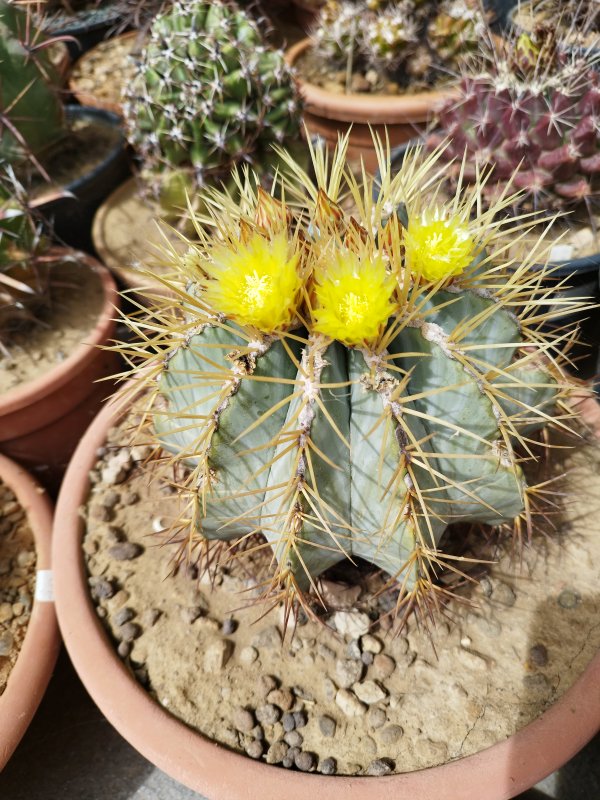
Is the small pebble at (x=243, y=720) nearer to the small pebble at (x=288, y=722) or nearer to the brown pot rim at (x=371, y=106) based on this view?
the small pebble at (x=288, y=722)

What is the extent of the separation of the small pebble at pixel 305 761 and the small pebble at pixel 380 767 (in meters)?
0.08

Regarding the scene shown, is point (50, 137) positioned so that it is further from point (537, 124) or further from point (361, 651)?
point (361, 651)

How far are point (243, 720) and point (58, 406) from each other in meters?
0.84

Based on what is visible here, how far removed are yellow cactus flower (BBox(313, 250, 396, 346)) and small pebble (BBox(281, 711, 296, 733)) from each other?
0.57 m

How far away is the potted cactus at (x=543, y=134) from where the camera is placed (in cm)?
132

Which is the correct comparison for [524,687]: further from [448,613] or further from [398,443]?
[398,443]

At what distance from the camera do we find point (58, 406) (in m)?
1.46

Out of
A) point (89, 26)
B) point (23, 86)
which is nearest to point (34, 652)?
point (23, 86)

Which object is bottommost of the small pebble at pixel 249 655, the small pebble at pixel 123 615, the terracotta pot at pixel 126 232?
the small pebble at pixel 249 655

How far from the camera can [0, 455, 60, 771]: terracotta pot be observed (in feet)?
3.42

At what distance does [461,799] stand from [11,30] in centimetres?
189

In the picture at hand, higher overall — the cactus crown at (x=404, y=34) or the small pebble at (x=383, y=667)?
the cactus crown at (x=404, y=34)

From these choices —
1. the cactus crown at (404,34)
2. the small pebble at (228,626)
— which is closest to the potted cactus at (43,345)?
the small pebble at (228,626)

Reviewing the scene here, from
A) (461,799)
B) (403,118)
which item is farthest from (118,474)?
(403,118)
